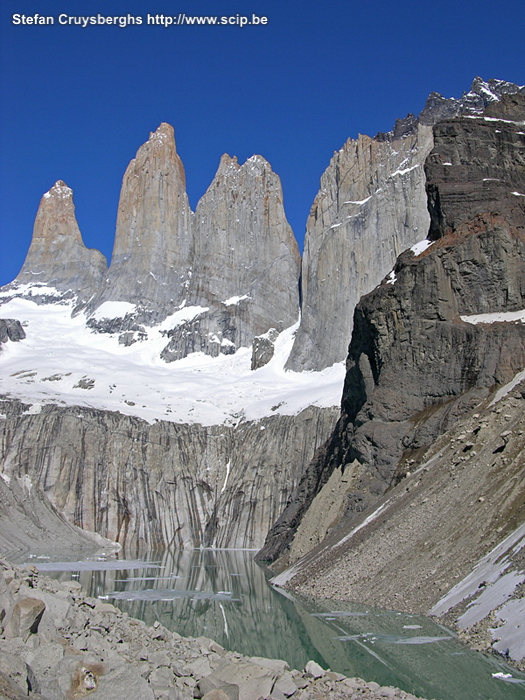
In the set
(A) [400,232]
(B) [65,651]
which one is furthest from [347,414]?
(A) [400,232]

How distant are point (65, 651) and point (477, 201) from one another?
44481 mm

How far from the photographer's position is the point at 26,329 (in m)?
144

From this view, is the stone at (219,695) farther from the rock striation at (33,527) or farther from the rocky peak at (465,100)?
the rocky peak at (465,100)

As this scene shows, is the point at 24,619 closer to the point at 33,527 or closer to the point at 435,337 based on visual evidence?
the point at 435,337

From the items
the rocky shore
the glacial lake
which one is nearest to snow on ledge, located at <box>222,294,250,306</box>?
the glacial lake

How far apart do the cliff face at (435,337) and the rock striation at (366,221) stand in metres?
64.5

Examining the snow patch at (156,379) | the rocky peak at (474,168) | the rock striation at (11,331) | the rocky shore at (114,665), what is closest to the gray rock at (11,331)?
the rock striation at (11,331)

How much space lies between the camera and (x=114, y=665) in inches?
475

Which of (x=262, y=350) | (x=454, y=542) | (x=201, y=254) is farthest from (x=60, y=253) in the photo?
(x=454, y=542)

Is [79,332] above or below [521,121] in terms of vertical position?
below

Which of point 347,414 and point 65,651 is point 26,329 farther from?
point 65,651

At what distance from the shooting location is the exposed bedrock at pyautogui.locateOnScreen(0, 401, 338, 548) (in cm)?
8275

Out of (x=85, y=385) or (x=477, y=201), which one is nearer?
(x=477, y=201)

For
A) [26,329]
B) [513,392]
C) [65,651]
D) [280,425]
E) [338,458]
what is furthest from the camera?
[26,329]
